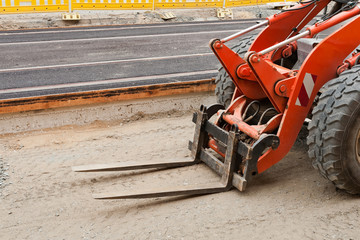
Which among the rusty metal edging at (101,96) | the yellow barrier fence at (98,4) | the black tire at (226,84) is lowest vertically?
the rusty metal edging at (101,96)

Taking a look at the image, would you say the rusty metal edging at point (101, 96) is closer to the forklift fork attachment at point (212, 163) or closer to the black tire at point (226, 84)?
the black tire at point (226, 84)

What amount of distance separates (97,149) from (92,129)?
0.85 m

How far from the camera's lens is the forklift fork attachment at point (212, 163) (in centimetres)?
484

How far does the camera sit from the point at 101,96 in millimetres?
7227

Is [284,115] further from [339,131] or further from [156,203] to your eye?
[156,203]

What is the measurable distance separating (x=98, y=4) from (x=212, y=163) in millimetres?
10523

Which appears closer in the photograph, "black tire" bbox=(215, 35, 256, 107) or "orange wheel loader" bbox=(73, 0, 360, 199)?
"orange wheel loader" bbox=(73, 0, 360, 199)

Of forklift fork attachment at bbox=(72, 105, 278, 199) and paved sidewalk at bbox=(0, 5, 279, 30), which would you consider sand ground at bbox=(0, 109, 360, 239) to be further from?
paved sidewalk at bbox=(0, 5, 279, 30)

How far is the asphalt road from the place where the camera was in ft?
26.6

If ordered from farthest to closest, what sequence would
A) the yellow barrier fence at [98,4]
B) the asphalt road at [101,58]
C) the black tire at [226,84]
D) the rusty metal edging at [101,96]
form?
the yellow barrier fence at [98,4]
the asphalt road at [101,58]
the rusty metal edging at [101,96]
the black tire at [226,84]

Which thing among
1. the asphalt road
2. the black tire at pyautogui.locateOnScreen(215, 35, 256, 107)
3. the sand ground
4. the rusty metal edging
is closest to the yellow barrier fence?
the asphalt road

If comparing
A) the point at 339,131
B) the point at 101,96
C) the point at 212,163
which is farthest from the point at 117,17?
the point at 339,131

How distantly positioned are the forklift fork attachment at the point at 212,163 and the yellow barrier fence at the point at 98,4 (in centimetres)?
978

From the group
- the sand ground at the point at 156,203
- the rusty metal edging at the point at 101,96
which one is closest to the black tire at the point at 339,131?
the sand ground at the point at 156,203
